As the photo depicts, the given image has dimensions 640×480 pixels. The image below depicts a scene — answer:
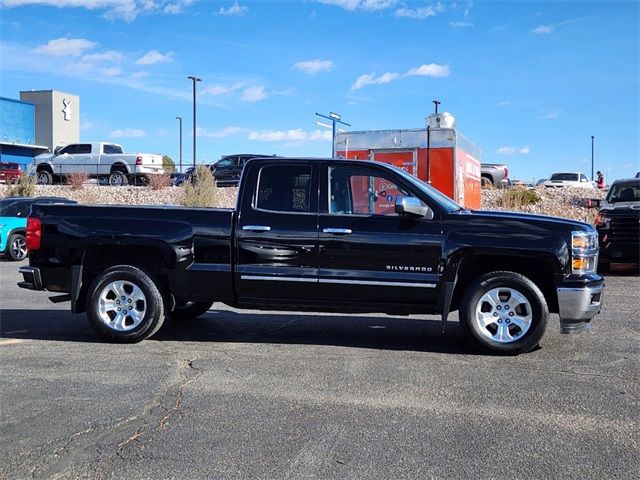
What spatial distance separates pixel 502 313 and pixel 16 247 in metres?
13.3

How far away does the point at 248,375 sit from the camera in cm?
569

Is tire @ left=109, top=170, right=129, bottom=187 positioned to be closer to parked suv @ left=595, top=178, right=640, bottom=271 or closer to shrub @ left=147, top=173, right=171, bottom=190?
shrub @ left=147, top=173, right=171, bottom=190

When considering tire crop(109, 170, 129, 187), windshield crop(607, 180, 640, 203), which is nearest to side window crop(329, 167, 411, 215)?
windshield crop(607, 180, 640, 203)

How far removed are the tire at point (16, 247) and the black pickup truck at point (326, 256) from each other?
9667 millimetres

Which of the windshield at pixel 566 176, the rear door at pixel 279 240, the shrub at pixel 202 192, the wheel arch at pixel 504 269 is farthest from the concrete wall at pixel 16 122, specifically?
the wheel arch at pixel 504 269

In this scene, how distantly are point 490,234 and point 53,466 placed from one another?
4.26m

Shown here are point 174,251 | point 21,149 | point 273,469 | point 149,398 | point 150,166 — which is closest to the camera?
point 273,469

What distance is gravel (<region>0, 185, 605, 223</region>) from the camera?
24.2m

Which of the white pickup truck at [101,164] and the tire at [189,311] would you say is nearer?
the tire at [189,311]

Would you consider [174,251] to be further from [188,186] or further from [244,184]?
[188,186]

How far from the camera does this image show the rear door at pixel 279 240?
6602 millimetres

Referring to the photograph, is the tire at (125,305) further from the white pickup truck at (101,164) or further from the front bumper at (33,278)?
the white pickup truck at (101,164)

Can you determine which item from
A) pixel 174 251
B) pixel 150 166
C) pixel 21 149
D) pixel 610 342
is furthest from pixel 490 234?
pixel 21 149

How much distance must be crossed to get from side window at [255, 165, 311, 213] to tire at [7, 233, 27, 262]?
37.0 ft
